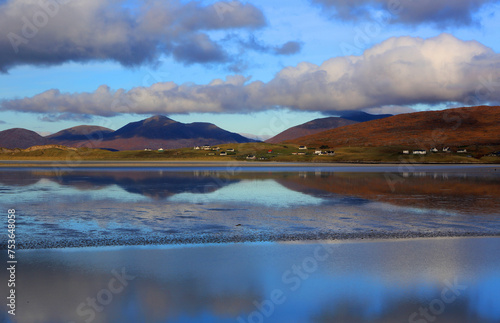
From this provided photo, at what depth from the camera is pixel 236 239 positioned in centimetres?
1833

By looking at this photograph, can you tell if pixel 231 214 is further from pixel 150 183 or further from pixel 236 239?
pixel 150 183

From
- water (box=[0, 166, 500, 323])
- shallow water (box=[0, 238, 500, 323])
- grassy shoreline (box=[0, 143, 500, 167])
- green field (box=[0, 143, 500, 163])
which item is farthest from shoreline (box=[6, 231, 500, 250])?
green field (box=[0, 143, 500, 163])

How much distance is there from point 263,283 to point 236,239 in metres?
5.99

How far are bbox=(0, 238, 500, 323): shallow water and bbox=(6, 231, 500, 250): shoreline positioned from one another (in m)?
0.89

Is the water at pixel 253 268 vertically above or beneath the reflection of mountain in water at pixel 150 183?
beneath

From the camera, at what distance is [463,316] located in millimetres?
10047

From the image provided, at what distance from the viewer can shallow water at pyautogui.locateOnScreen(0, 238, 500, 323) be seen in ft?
33.3

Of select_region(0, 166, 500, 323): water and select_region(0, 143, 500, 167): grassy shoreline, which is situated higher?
select_region(0, 143, 500, 167): grassy shoreline

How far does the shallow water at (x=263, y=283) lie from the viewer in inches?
400

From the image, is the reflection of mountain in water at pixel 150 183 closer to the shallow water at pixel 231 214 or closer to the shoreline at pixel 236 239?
the shallow water at pixel 231 214

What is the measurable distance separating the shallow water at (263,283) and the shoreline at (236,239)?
2.92 feet

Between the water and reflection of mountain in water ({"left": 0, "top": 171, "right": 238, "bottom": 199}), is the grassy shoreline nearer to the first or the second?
reflection of mountain in water ({"left": 0, "top": 171, "right": 238, "bottom": 199})

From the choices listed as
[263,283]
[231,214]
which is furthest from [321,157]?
[263,283]

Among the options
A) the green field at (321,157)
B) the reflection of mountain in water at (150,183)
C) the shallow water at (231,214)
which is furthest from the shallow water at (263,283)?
the green field at (321,157)
